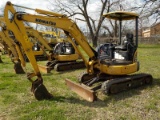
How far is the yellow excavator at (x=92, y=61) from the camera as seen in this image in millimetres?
5609

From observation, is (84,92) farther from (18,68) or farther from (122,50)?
(18,68)

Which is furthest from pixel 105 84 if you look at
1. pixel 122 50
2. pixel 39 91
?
pixel 39 91

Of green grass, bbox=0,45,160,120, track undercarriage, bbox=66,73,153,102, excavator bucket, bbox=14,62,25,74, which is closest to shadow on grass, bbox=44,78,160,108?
green grass, bbox=0,45,160,120

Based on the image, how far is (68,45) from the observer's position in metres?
12.0

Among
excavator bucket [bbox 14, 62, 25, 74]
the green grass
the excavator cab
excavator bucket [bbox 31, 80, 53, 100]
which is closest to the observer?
the green grass

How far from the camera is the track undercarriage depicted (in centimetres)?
593

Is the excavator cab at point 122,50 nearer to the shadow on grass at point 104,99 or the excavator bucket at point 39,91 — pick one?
the shadow on grass at point 104,99

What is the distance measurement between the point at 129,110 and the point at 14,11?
3.88 meters

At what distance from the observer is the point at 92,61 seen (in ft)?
22.4

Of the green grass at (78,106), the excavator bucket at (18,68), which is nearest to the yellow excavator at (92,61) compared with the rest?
the green grass at (78,106)

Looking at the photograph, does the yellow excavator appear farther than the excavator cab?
No

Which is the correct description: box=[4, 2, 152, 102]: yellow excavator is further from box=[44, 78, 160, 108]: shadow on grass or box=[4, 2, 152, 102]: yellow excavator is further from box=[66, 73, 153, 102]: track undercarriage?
box=[44, 78, 160, 108]: shadow on grass

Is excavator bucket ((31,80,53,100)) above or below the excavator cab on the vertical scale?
below

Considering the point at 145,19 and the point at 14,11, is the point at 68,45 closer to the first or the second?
the point at 14,11
